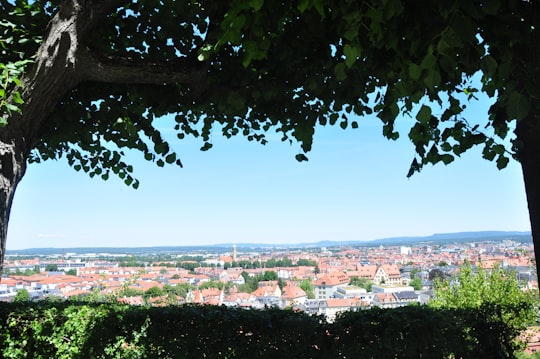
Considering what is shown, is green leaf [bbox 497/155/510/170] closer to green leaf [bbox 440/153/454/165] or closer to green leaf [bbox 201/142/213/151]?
green leaf [bbox 440/153/454/165]

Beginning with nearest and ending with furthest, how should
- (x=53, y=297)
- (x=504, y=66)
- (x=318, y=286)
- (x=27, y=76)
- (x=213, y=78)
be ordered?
→ (x=504, y=66) → (x=27, y=76) → (x=213, y=78) → (x=53, y=297) → (x=318, y=286)

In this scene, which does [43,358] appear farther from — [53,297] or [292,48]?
[292,48]

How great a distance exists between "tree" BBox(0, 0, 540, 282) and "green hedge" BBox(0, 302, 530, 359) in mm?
1864

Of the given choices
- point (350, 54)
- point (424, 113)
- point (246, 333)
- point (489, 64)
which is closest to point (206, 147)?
point (246, 333)

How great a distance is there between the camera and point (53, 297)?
22.3ft

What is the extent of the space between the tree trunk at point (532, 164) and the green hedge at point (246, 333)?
8.84ft

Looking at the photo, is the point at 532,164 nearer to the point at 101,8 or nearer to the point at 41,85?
the point at 101,8

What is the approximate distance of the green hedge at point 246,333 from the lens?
4.93m

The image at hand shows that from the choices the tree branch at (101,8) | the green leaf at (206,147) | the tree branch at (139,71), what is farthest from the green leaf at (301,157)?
the tree branch at (101,8)

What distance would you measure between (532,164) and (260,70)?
275cm

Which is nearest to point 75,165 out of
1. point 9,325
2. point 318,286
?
point 9,325

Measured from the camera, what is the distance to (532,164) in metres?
2.50

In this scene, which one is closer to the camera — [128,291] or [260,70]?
[260,70]

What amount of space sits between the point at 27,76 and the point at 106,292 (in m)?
6.15
